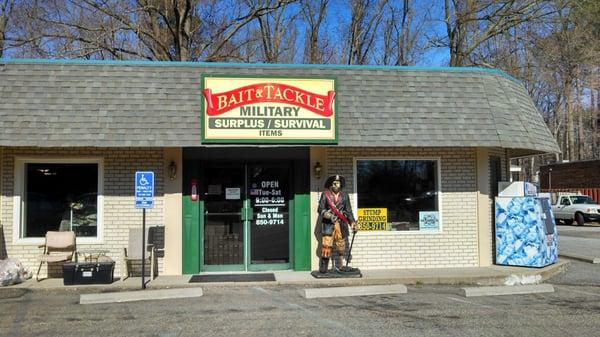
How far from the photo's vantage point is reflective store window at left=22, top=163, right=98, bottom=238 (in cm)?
1098

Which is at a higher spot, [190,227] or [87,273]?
[190,227]

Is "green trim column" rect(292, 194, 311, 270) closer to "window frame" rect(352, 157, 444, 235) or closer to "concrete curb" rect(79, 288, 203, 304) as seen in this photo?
"window frame" rect(352, 157, 444, 235)

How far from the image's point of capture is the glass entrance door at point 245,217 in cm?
1136

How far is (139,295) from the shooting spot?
911 centimetres

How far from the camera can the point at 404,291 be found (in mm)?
9570

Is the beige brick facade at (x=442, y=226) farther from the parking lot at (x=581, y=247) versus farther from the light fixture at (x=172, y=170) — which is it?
the parking lot at (x=581, y=247)

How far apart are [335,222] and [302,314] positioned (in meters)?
3.01

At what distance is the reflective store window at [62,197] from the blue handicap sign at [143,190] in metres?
2.02

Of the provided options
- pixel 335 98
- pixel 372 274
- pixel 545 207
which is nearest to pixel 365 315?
pixel 372 274

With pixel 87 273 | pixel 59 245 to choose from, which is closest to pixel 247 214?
pixel 87 273

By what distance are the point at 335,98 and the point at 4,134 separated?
237 inches

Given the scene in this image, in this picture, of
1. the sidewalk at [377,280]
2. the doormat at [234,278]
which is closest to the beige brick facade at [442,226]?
the sidewalk at [377,280]

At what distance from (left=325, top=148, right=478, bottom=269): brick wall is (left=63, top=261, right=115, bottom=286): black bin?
4610mm

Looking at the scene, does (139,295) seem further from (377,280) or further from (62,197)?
(377,280)
